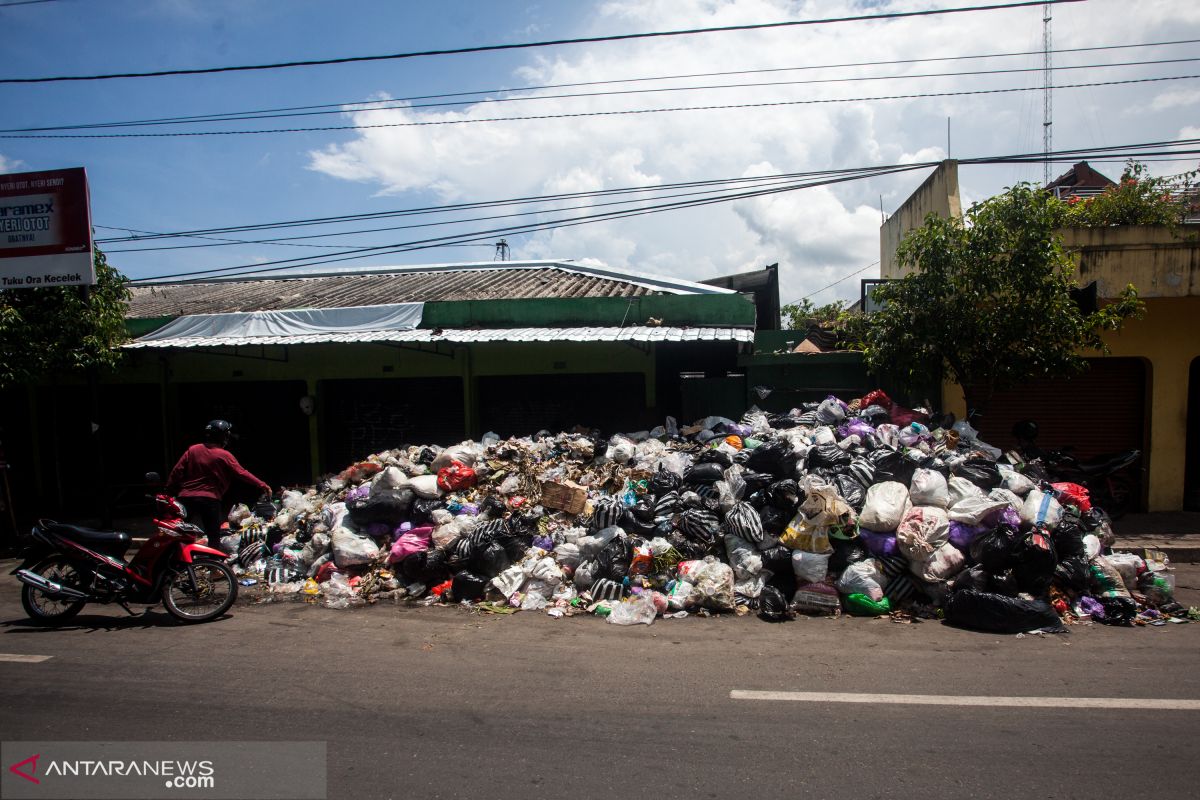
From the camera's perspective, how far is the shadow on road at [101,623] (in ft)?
19.0

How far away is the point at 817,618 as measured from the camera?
584cm

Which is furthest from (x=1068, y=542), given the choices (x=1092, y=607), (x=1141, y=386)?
(x=1141, y=386)

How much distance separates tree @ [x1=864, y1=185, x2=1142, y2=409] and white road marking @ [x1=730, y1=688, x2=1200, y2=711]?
16.6 ft

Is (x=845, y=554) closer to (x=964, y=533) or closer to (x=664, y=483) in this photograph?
(x=964, y=533)

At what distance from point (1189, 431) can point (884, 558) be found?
7.17 metres

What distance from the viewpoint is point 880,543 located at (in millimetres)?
Result: 6215

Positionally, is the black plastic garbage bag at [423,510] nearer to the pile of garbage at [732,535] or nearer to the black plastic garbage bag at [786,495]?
the pile of garbage at [732,535]

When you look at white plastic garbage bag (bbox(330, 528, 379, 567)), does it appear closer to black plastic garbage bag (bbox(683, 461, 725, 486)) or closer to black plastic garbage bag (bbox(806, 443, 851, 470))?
black plastic garbage bag (bbox(683, 461, 725, 486))

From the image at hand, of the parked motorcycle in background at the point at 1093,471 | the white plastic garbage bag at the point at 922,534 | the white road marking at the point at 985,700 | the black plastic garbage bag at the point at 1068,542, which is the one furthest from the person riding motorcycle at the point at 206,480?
the parked motorcycle in background at the point at 1093,471

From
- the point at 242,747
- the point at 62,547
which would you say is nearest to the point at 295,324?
the point at 62,547

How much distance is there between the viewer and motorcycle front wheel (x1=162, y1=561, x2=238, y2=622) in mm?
5828

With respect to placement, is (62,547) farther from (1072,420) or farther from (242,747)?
(1072,420)

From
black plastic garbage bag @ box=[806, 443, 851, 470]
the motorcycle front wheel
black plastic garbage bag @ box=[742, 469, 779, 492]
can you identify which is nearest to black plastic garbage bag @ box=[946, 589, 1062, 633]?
black plastic garbage bag @ box=[806, 443, 851, 470]

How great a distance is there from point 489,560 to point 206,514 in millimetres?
2866
